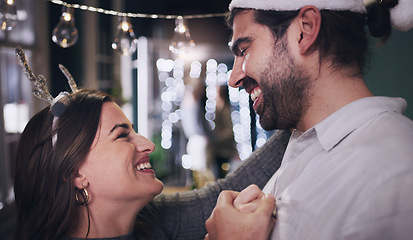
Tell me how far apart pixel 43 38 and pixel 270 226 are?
12.5 ft

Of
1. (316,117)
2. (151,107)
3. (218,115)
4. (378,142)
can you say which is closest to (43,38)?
(218,115)

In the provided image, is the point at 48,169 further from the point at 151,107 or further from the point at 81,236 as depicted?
the point at 151,107

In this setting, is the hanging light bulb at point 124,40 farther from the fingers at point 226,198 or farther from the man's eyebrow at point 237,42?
the fingers at point 226,198

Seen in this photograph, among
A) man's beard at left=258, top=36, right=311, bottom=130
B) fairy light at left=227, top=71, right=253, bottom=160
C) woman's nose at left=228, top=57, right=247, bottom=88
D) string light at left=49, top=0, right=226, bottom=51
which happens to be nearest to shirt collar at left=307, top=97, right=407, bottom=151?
man's beard at left=258, top=36, right=311, bottom=130

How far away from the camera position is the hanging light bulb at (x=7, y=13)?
136 cm

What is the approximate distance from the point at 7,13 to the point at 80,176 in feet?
2.29

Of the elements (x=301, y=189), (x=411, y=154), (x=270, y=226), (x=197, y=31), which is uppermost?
(x=197, y=31)

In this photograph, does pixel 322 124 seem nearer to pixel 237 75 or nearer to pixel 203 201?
pixel 237 75

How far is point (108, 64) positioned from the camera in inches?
237

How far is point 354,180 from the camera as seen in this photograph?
0.86 metres

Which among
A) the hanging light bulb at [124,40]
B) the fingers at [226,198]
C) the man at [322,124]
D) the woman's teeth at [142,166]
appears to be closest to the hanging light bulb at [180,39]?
the hanging light bulb at [124,40]

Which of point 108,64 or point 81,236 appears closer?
point 81,236

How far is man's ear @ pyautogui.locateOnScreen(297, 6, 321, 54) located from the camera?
112cm

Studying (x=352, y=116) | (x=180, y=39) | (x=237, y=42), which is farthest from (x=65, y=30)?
(x=352, y=116)
